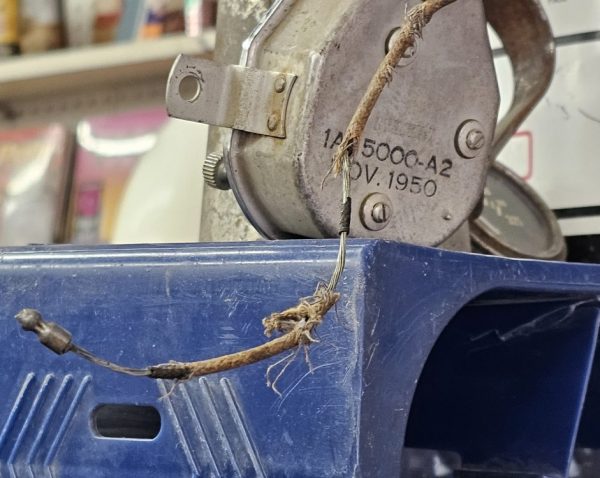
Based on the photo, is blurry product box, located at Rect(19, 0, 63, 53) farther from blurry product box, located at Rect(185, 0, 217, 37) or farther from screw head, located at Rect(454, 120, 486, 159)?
screw head, located at Rect(454, 120, 486, 159)

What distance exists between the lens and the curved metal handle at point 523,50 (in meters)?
0.65

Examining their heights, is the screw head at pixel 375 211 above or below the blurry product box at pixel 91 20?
below

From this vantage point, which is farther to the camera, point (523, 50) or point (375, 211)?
point (523, 50)

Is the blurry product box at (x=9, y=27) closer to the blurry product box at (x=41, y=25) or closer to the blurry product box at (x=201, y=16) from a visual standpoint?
the blurry product box at (x=41, y=25)

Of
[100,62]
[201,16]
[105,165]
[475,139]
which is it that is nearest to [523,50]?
[475,139]

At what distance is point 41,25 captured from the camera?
5.01 feet

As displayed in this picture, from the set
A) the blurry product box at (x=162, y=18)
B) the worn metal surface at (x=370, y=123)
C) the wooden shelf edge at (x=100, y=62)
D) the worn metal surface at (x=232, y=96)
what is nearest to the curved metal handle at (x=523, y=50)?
the worn metal surface at (x=370, y=123)

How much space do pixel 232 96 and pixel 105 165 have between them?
1.06m

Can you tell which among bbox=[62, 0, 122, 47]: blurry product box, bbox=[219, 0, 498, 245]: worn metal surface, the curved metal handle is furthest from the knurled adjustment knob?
bbox=[62, 0, 122, 47]: blurry product box

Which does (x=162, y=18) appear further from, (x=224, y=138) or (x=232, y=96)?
(x=232, y=96)

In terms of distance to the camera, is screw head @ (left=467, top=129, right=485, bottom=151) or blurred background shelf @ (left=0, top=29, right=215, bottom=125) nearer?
screw head @ (left=467, top=129, right=485, bottom=151)

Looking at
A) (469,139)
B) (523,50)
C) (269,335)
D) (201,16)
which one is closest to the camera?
(269,335)

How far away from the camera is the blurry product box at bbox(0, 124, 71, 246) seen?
5.08 feet

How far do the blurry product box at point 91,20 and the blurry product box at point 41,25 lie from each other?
1cm
